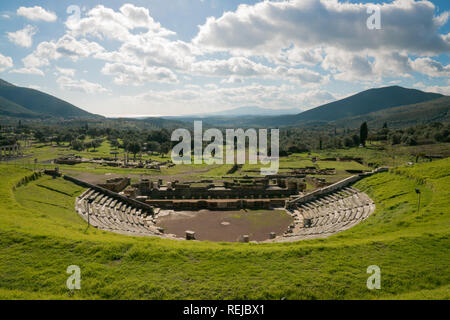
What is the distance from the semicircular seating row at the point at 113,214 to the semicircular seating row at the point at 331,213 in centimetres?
1432

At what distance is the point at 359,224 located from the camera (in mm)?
22266

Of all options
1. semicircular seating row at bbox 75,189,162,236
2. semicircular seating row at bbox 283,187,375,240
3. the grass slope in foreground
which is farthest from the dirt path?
the grass slope in foreground

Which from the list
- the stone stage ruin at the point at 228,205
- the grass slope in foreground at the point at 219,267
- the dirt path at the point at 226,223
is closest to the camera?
the grass slope in foreground at the point at 219,267

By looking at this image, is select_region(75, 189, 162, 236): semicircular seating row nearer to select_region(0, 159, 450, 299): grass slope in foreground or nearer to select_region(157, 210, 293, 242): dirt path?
select_region(157, 210, 293, 242): dirt path

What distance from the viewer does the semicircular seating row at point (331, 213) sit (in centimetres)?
2435

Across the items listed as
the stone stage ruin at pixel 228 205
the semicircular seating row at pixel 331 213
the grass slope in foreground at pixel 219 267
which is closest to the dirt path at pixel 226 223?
the stone stage ruin at pixel 228 205

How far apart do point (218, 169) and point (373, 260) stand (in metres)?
57.2

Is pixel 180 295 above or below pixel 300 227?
above

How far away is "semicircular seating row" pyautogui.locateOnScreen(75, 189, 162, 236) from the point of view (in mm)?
24845

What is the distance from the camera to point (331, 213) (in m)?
29.3

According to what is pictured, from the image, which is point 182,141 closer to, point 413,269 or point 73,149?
point 73,149

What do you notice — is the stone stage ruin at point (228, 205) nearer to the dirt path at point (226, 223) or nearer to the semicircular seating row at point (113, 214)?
the semicircular seating row at point (113, 214)

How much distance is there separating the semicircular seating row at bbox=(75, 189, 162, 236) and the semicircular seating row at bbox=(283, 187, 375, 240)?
47.0ft
